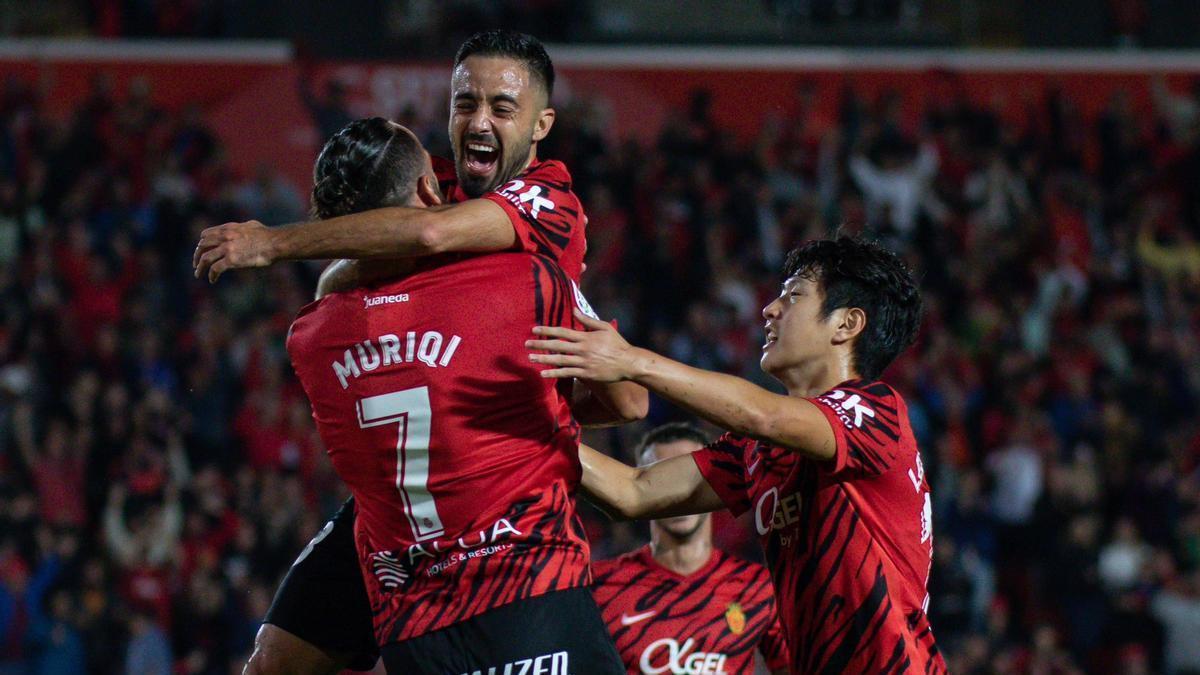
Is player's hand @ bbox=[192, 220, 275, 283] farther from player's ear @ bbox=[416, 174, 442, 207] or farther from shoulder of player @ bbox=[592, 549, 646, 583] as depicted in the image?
shoulder of player @ bbox=[592, 549, 646, 583]

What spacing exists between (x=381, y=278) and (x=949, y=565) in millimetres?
8676

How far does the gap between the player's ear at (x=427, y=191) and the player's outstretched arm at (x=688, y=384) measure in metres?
0.58

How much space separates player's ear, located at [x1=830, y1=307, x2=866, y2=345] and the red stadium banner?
10.4 meters

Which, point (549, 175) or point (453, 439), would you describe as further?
point (549, 175)

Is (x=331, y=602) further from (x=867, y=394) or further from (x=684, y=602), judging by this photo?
(x=867, y=394)

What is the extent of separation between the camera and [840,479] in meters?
4.52

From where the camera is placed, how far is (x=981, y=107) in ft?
56.5

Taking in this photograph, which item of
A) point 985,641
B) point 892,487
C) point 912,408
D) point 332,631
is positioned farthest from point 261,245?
point 912,408

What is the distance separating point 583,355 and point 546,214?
0.61 meters

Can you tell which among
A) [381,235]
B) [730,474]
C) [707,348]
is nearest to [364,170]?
[381,235]

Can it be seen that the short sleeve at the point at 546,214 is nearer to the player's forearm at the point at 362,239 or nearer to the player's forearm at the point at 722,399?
the player's forearm at the point at 362,239

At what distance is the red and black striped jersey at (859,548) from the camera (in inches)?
178

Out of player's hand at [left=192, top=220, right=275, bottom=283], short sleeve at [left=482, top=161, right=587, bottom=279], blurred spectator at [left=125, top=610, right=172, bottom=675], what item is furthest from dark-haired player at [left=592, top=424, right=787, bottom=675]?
blurred spectator at [left=125, top=610, right=172, bottom=675]

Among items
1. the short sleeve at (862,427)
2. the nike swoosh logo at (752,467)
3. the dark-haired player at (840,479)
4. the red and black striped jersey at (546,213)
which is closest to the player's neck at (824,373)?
the dark-haired player at (840,479)
